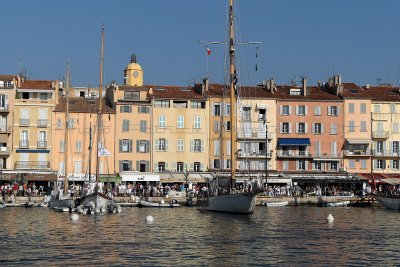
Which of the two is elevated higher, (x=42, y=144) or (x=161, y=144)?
(x=161, y=144)

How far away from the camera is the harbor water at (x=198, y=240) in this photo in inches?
1505

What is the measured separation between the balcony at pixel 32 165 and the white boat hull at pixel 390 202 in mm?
34487

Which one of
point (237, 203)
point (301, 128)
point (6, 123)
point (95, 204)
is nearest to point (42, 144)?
point (6, 123)

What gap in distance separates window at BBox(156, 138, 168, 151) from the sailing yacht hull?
94.0 feet

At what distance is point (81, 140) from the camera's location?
95.2 meters

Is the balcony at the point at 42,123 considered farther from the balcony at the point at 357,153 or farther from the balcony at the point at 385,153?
the balcony at the point at 385,153

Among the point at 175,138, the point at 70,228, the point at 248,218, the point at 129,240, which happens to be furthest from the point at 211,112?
the point at 129,240

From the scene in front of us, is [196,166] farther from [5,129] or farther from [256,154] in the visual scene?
[5,129]

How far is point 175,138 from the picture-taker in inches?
3816

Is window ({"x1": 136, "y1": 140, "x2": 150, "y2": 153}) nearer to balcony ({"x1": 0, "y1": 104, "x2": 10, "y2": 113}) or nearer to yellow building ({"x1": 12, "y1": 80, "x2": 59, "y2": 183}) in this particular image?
yellow building ({"x1": 12, "y1": 80, "x2": 59, "y2": 183})

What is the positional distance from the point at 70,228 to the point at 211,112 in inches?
1810

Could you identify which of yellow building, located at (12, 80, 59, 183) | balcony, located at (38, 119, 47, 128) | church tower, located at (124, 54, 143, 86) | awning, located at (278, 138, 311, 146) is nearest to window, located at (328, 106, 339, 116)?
awning, located at (278, 138, 311, 146)

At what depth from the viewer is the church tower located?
364ft

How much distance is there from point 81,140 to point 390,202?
33.9 meters
